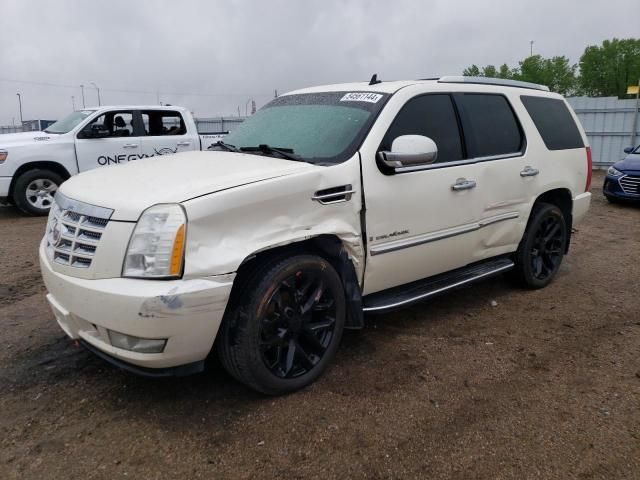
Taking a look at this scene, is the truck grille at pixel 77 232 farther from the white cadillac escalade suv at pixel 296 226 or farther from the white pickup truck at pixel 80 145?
the white pickup truck at pixel 80 145

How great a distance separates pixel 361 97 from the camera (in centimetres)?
366

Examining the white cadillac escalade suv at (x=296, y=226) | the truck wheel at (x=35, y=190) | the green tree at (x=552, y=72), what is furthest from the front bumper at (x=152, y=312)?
the green tree at (x=552, y=72)

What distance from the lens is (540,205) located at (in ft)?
15.5

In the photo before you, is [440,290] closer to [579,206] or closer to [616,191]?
[579,206]

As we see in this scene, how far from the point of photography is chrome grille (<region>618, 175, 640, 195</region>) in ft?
32.2

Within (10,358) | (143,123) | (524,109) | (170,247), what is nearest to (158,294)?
(170,247)

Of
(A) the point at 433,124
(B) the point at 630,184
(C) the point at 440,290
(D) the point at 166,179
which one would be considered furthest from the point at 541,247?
(B) the point at 630,184

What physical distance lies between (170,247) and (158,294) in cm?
23

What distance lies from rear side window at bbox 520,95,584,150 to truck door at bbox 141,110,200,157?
267 inches

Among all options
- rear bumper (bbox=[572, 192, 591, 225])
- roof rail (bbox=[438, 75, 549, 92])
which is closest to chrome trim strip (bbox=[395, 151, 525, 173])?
roof rail (bbox=[438, 75, 549, 92])

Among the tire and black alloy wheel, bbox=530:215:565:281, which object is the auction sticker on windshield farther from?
black alloy wheel, bbox=530:215:565:281

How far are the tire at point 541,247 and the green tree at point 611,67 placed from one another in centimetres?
6109

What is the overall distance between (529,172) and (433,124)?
1145 mm

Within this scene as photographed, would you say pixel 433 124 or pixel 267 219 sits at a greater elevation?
pixel 433 124
